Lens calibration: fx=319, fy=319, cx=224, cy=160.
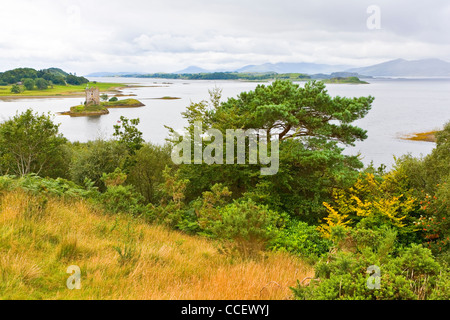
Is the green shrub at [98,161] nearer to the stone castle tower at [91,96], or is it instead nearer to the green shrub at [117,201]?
the green shrub at [117,201]

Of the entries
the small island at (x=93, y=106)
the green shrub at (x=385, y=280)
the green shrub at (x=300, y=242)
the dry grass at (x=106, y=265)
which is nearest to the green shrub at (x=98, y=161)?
the green shrub at (x=300, y=242)

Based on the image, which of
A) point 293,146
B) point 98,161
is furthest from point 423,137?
point 98,161

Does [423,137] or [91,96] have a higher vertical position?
[91,96]

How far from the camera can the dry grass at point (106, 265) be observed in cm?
389

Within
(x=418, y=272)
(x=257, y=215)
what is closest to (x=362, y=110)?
(x=257, y=215)

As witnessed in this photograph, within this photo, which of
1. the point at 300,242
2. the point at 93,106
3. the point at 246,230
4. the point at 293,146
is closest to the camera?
the point at 246,230

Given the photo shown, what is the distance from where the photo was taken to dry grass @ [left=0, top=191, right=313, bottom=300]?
12.8 ft

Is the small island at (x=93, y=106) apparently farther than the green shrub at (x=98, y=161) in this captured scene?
Yes

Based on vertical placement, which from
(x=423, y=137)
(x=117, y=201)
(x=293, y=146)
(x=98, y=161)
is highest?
(x=293, y=146)

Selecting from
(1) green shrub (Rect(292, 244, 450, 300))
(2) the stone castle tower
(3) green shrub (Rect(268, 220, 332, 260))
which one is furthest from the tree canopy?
(2) the stone castle tower

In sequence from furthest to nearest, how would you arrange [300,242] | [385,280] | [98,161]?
1. [98,161]
2. [300,242]
3. [385,280]

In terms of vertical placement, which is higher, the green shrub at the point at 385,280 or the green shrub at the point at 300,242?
the green shrub at the point at 385,280

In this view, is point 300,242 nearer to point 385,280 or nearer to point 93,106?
point 385,280

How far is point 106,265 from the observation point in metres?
4.60
